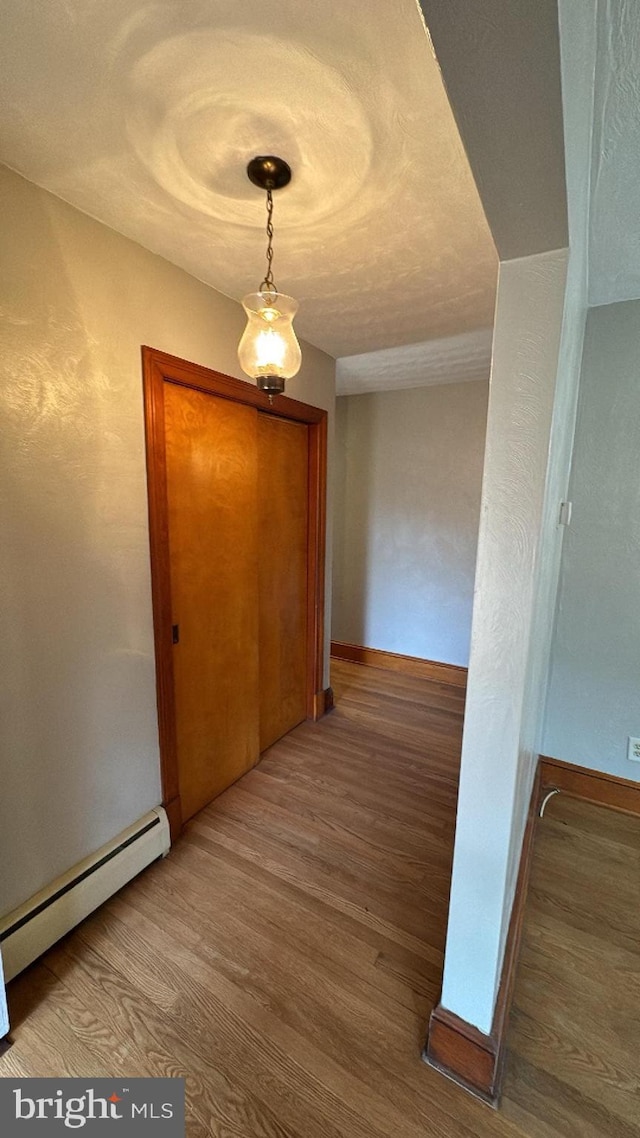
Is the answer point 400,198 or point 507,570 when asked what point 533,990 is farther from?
point 400,198

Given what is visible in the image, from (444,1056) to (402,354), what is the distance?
2989mm

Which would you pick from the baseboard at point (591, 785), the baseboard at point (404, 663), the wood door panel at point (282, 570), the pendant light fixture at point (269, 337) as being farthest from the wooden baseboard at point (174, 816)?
the baseboard at point (404, 663)

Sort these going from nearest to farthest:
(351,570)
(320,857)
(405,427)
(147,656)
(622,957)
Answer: (622,957) → (147,656) → (320,857) → (405,427) → (351,570)

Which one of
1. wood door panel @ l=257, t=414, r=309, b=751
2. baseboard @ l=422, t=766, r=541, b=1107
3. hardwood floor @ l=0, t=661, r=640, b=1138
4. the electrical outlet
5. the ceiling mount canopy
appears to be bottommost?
hardwood floor @ l=0, t=661, r=640, b=1138

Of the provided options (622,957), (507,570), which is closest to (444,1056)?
(622,957)

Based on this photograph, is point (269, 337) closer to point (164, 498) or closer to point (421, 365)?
point (164, 498)

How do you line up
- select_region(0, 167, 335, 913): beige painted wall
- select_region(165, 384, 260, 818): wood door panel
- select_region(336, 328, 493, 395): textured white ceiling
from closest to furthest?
1. select_region(0, 167, 335, 913): beige painted wall
2. select_region(165, 384, 260, 818): wood door panel
3. select_region(336, 328, 493, 395): textured white ceiling

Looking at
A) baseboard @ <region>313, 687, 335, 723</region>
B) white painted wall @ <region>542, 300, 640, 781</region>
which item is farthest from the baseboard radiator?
white painted wall @ <region>542, 300, 640, 781</region>

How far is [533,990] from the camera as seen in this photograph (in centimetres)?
126

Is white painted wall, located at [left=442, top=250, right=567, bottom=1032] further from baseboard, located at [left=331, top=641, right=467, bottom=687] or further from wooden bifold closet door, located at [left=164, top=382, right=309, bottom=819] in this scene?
baseboard, located at [left=331, top=641, right=467, bottom=687]

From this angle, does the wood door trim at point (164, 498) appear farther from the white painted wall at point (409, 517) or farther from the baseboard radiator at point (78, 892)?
the white painted wall at point (409, 517)

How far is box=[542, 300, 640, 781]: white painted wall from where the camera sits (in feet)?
6.09

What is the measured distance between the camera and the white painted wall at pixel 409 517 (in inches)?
128

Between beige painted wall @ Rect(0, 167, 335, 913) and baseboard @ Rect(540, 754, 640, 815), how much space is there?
1.93 m
